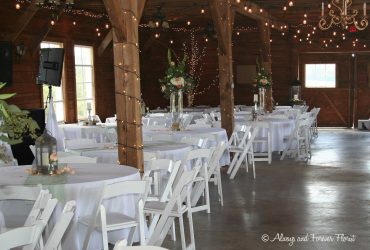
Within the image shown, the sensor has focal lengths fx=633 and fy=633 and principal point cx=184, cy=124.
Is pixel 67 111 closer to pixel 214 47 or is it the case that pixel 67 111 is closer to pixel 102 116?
pixel 102 116

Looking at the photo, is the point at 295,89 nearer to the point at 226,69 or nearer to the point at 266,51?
the point at 266,51

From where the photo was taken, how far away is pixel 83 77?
1606cm

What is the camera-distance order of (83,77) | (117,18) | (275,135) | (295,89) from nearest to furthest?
(117,18) < (275,135) < (83,77) < (295,89)

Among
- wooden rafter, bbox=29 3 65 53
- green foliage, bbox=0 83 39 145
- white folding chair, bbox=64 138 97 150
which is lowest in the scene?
white folding chair, bbox=64 138 97 150

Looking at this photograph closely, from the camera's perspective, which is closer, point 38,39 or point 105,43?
point 38,39

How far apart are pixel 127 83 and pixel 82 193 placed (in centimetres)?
192

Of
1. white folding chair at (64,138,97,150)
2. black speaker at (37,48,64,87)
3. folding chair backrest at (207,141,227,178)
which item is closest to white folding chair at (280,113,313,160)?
folding chair backrest at (207,141,227,178)

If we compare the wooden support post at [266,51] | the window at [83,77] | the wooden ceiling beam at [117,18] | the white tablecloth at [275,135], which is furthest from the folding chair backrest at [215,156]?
the wooden support post at [266,51]

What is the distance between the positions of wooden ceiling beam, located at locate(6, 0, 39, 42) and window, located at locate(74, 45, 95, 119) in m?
3.30

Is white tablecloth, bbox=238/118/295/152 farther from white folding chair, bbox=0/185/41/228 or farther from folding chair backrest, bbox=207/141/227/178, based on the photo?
white folding chair, bbox=0/185/41/228

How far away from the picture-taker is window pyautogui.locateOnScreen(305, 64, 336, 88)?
2048 cm

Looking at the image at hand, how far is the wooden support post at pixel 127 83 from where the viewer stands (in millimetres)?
6656

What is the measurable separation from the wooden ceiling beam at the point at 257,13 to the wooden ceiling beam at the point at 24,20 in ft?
12.8

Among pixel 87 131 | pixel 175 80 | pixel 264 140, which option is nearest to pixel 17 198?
pixel 175 80
